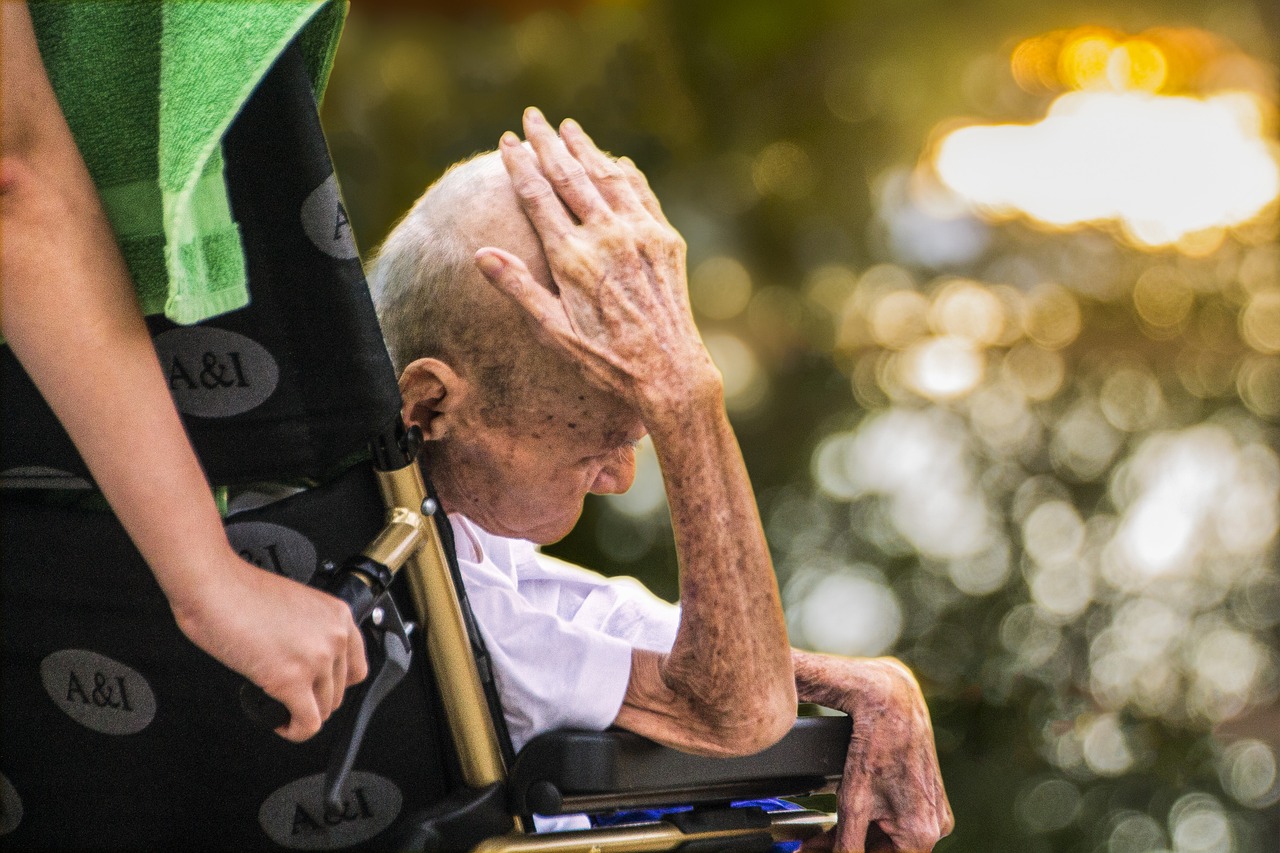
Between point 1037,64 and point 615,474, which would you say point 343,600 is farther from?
point 1037,64

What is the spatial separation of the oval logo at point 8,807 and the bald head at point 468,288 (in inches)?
17.3

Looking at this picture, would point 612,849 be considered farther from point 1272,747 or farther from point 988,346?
point 1272,747

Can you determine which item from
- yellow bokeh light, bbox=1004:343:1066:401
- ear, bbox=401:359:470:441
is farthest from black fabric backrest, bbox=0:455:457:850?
yellow bokeh light, bbox=1004:343:1066:401

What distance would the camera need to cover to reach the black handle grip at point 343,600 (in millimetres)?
732

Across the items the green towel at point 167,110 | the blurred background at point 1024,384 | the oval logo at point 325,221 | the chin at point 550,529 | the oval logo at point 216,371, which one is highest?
the green towel at point 167,110

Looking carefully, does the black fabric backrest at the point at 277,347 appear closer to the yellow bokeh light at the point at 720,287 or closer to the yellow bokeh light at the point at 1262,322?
the yellow bokeh light at the point at 720,287

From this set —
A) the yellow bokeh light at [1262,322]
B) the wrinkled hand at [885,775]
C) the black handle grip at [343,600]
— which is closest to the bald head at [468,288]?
the black handle grip at [343,600]

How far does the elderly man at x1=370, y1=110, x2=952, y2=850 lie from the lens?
37.5 inches

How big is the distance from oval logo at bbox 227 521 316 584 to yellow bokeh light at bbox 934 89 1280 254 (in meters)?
2.55

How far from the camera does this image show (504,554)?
45.8 inches

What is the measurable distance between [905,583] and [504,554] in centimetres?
235

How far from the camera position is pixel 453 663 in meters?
0.97

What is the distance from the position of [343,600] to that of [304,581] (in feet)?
0.44

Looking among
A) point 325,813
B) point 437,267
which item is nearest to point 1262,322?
point 437,267
